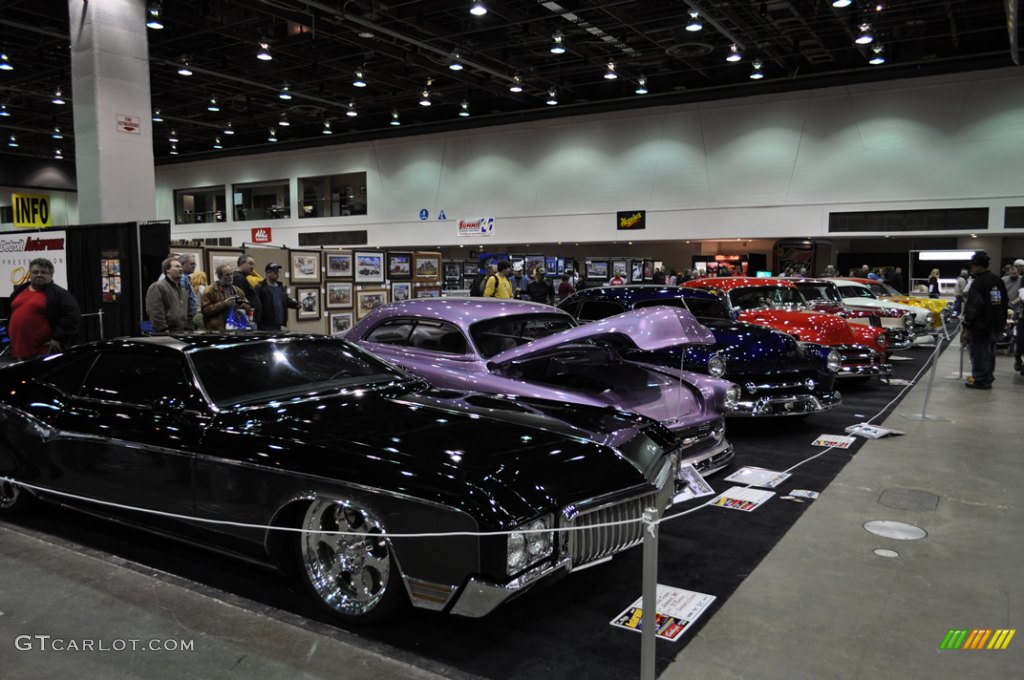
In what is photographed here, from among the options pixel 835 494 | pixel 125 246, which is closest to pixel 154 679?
pixel 835 494

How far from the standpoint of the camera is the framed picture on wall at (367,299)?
1377 centimetres

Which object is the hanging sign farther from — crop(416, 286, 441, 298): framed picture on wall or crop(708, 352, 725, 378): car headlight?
crop(708, 352, 725, 378): car headlight

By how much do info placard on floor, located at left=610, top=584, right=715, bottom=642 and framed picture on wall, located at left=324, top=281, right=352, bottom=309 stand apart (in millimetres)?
10625

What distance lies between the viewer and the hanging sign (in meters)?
15.3

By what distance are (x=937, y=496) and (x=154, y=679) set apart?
5158 millimetres

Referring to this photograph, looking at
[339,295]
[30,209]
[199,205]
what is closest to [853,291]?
[339,295]

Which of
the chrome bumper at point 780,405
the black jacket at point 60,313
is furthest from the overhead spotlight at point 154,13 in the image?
the chrome bumper at point 780,405

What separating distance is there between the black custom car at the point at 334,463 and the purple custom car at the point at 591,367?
2.93 feet

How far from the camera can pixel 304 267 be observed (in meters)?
12.7

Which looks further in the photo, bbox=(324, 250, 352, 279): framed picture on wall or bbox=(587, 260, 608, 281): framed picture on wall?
bbox=(587, 260, 608, 281): framed picture on wall

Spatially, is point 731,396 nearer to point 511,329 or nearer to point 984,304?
point 511,329

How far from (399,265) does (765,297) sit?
7401 mm

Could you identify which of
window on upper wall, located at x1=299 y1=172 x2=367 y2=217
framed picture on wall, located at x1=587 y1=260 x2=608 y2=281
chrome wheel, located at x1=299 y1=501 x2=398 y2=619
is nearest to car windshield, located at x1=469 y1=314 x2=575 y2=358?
chrome wheel, located at x1=299 y1=501 x2=398 y2=619

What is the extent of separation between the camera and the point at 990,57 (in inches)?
755
